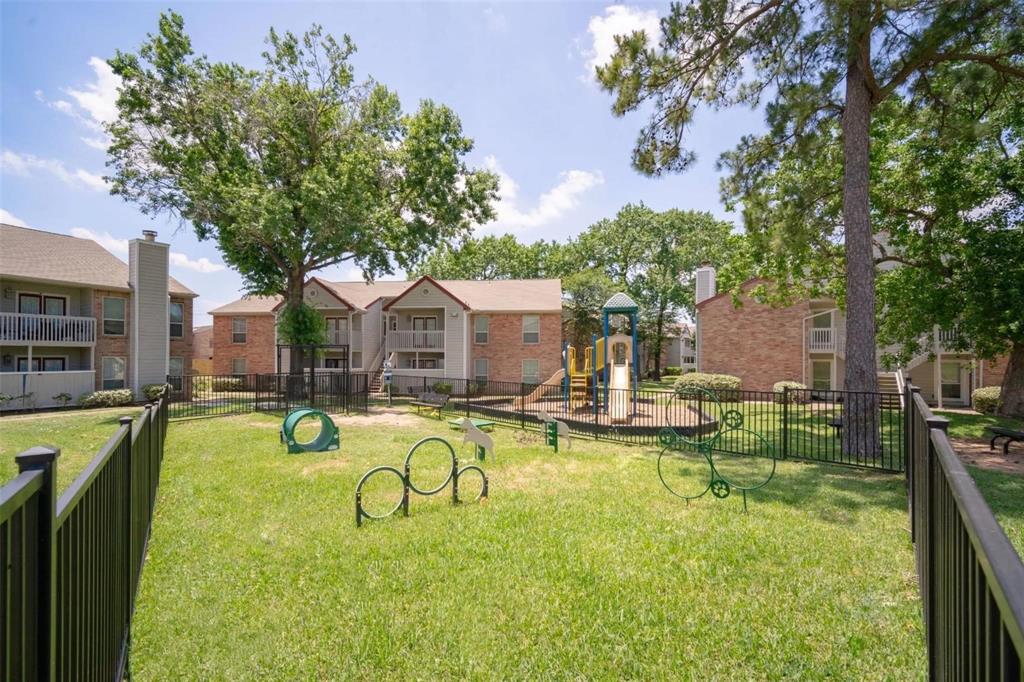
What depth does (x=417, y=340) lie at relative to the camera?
30.4 meters

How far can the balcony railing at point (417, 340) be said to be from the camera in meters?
30.1

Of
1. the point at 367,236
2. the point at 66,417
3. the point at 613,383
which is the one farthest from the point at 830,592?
the point at 66,417

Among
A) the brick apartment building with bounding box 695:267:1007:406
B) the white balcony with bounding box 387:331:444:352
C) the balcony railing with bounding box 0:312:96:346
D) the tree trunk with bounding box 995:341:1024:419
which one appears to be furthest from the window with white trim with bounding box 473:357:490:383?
the tree trunk with bounding box 995:341:1024:419

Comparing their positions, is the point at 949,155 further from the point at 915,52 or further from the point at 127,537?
the point at 127,537

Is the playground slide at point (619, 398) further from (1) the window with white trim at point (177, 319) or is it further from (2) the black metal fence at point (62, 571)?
(1) the window with white trim at point (177, 319)

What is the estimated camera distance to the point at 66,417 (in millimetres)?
17297

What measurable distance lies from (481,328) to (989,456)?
76.4ft

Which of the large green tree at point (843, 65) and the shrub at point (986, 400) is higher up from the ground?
the large green tree at point (843, 65)

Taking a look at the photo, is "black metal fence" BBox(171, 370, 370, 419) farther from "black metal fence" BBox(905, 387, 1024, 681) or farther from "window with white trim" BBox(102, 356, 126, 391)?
"black metal fence" BBox(905, 387, 1024, 681)

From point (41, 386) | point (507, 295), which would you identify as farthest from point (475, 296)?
point (41, 386)

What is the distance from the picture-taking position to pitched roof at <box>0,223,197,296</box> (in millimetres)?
20094

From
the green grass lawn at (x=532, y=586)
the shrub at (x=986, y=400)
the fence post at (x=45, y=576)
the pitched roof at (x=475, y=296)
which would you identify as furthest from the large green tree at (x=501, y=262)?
the fence post at (x=45, y=576)

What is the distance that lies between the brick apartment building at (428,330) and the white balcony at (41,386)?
27.5ft

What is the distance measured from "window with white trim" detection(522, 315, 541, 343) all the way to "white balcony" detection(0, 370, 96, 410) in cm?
2116
